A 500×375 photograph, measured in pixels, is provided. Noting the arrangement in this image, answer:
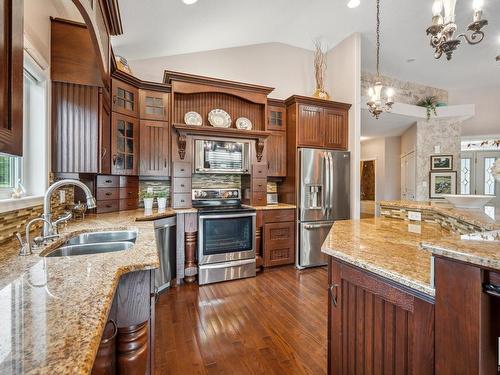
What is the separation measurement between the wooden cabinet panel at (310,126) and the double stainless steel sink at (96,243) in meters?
2.73

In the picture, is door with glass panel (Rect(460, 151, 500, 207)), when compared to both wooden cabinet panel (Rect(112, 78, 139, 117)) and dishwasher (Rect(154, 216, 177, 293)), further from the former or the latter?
wooden cabinet panel (Rect(112, 78, 139, 117))

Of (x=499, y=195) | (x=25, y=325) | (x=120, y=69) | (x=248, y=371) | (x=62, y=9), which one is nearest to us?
(x=25, y=325)

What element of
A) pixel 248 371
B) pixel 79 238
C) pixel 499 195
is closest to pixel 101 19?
pixel 79 238

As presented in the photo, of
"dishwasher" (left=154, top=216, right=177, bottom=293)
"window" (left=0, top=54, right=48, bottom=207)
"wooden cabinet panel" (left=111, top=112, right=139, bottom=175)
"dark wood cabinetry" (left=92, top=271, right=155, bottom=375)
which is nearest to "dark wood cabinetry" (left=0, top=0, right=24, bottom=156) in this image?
"dark wood cabinetry" (left=92, top=271, right=155, bottom=375)

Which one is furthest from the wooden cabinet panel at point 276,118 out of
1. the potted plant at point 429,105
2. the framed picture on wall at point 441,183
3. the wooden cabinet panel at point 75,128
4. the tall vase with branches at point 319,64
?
the framed picture on wall at point 441,183

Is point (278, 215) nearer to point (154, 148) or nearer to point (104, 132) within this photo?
point (154, 148)

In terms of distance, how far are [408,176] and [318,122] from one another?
3.75 metres

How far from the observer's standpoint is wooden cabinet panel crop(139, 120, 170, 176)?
3.21 m

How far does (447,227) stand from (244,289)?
2077 millimetres

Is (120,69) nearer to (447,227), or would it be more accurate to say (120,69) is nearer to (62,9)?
(62,9)

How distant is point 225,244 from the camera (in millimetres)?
3203

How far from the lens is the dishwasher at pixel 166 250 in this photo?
272 cm

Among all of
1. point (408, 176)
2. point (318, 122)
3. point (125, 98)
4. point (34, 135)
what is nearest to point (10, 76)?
point (34, 135)

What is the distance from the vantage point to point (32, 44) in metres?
1.72
